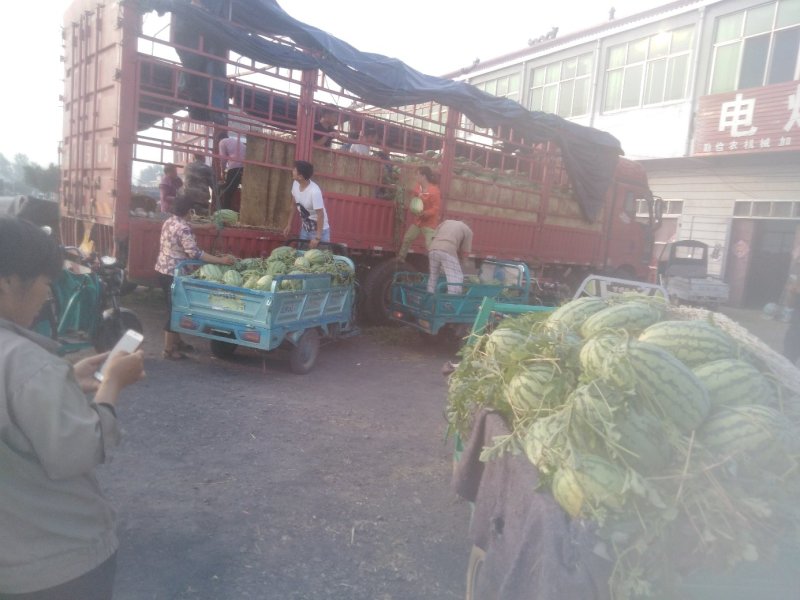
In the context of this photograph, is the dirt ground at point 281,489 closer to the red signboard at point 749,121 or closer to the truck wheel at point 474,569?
the truck wheel at point 474,569

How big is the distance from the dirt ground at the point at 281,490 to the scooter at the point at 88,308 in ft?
1.91

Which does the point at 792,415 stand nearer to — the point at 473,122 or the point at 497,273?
the point at 497,273

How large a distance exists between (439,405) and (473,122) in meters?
5.62

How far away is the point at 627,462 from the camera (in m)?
1.75

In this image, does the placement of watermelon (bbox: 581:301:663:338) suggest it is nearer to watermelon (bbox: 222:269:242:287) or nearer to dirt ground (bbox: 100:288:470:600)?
dirt ground (bbox: 100:288:470:600)

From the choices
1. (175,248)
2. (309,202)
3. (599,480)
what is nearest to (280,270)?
(175,248)

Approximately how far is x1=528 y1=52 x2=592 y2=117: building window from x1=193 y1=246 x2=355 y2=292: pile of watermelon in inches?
705

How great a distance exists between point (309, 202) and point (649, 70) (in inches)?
648

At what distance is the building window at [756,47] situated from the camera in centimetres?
1579

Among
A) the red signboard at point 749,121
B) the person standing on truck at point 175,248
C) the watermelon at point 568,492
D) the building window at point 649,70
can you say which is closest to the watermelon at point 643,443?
the watermelon at point 568,492

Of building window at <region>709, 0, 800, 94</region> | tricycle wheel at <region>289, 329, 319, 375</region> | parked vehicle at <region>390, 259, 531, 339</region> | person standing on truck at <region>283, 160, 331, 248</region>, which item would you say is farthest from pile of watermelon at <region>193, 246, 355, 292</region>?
building window at <region>709, 0, 800, 94</region>

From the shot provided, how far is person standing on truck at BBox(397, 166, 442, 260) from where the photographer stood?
826 centimetres

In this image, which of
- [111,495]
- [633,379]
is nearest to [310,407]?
[111,495]

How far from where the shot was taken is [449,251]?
26.0ft
